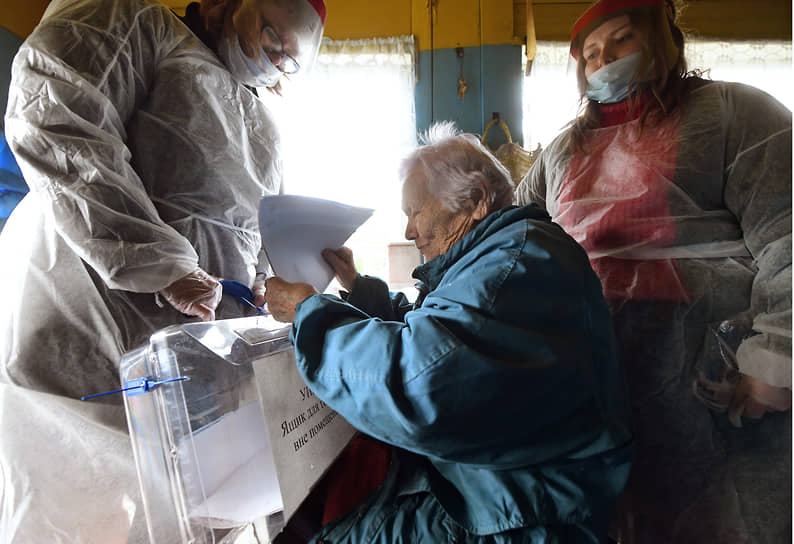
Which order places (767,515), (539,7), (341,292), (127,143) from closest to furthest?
(767,515) → (127,143) → (341,292) → (539,7)

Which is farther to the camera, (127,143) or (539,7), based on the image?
(539,7)

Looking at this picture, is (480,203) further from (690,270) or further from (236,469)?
(236,469)

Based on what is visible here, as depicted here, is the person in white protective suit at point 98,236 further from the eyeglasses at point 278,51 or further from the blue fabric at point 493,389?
the blue fabric at point 493,389

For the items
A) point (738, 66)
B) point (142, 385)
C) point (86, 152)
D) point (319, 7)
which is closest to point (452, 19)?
point (319, 7)

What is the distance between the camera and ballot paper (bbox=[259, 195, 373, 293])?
→ 0.70 metres

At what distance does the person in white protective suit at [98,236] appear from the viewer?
0.67 m

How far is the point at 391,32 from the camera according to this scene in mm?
2156

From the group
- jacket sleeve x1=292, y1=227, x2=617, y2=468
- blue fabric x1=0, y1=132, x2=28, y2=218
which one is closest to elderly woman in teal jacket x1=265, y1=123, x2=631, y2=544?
jacket sleeve x1=292, y1=227, x2=617, y2=468

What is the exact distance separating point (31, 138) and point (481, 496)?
0.91 m

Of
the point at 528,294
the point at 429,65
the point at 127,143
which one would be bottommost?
the point at 528,294

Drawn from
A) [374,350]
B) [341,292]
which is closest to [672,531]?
[374,350]

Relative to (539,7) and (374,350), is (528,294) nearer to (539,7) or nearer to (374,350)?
(374,350)

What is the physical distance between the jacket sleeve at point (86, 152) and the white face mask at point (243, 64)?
0.26m

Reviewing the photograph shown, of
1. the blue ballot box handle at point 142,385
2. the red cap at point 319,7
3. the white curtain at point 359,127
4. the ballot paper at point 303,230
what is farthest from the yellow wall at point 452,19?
the blue ballot box handle at point 142,385
